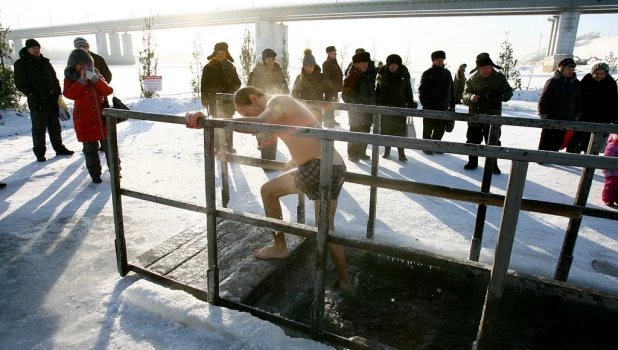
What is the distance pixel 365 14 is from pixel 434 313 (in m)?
38.7

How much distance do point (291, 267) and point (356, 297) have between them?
58 cm

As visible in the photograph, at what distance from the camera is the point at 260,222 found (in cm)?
210

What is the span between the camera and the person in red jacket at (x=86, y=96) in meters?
4.33

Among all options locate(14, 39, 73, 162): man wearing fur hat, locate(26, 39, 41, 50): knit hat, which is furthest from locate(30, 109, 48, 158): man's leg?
locate(26, 39, 41, 50): knit hat

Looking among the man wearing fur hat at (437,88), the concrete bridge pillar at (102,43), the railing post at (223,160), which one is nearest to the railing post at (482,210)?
the railing post at (223,160)

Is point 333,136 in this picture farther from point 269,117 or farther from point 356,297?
point 356,297

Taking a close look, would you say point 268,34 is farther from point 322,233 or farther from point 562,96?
point 322,233

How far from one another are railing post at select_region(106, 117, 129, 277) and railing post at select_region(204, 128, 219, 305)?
29.7 inches

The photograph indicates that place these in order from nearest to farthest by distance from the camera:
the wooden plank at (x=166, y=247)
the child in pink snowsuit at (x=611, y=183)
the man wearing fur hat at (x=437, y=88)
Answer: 1. the wooden plank at (x=166, y=247)
2. the child in pink snowsuit at (x=611, y=183)
3. the man wearing fur hat at (x=437, y=88)

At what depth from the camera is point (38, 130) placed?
571 centimetres

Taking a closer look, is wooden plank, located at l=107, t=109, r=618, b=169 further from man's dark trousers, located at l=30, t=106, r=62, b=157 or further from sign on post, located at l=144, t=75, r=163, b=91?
sign on post, located at l=144, t=75, r=163, b=91

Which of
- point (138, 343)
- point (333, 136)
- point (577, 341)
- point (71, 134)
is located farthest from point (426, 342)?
point (71, 134)

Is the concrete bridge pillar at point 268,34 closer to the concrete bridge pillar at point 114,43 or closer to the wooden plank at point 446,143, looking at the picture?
the concrete bridge pillar at point 114,43

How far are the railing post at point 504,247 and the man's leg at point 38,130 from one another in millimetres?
6525
